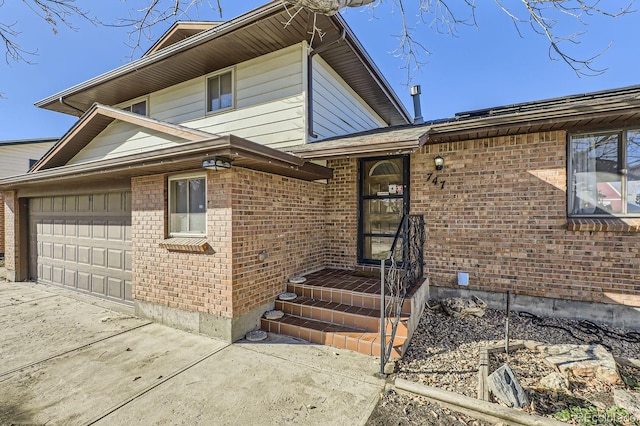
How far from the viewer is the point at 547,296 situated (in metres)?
4.76

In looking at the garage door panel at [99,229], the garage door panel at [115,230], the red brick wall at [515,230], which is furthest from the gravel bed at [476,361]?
the garage door panel at [99,229]

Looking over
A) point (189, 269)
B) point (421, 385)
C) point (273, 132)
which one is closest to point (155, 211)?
point (189, 269)

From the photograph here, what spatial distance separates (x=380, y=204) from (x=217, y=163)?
11.5 ft

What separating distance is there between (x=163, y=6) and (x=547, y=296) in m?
7.21

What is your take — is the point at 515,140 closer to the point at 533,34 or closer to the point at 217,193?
the point at 533,34

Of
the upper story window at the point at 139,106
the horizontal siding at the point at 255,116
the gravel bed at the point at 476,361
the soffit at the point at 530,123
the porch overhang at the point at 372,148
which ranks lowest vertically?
the gravel bed at the point at 476,361

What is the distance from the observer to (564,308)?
4676mm

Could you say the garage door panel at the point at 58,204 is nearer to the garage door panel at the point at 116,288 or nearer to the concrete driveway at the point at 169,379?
the garage door panel at the point at 116,288

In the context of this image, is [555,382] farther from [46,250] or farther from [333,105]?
[46,250]

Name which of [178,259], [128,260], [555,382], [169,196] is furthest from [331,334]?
[128,260]

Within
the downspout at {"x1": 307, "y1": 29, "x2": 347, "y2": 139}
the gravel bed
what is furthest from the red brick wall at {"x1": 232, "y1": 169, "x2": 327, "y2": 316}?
the gravel bed

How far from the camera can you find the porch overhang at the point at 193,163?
12.2 feet

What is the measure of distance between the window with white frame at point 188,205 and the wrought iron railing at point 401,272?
2989mm

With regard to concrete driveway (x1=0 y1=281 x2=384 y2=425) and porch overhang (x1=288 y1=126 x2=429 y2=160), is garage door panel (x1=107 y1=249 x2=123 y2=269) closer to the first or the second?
concrete driveway (x1=0 y1=281 x2=384 y2=425)
